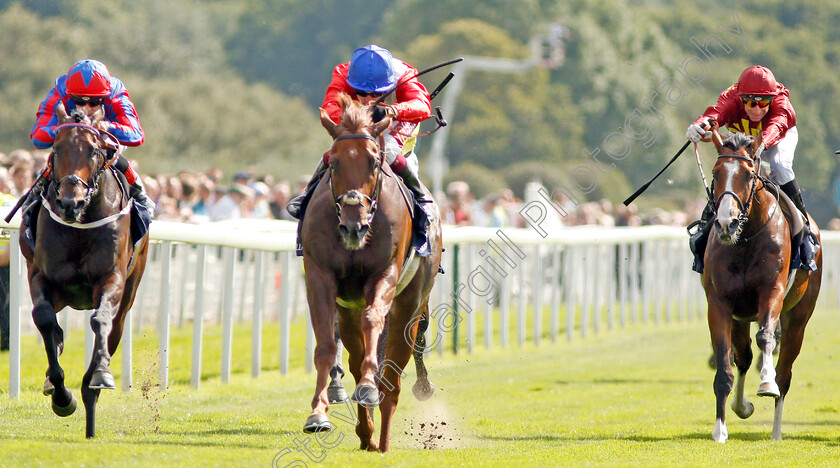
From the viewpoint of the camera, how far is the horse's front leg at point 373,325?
20.3ft

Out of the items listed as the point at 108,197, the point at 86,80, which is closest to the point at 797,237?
the point at 108,197

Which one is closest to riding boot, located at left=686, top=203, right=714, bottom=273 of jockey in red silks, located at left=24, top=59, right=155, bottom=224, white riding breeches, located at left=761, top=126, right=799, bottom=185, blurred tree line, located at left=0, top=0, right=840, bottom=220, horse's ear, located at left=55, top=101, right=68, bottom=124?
white riding breeches, located at left=761, top=126, right=799, bottom=185

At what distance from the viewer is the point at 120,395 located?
29.9 ft

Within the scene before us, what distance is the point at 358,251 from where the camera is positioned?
254 inches

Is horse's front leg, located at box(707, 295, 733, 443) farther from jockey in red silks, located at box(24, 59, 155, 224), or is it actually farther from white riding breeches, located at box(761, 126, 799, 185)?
jockey in red silks, located at box(24, 59, 155, 224)

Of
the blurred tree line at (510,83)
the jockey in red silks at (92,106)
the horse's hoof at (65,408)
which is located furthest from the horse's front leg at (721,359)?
the blurred tree line at (510,83)

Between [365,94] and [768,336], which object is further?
[768,336]

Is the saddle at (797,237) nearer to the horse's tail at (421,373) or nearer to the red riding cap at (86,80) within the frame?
the horse's tail at (421,373)

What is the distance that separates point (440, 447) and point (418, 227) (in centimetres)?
134

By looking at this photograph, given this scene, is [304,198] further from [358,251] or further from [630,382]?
[630,382]

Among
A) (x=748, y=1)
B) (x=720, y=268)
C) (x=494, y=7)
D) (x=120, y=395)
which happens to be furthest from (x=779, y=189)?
(x=748, y=1)

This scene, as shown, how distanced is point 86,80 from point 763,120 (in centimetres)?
424

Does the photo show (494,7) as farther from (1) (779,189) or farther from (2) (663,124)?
(1) (779,189)

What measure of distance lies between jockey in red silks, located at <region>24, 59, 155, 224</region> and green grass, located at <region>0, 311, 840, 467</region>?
146cm
